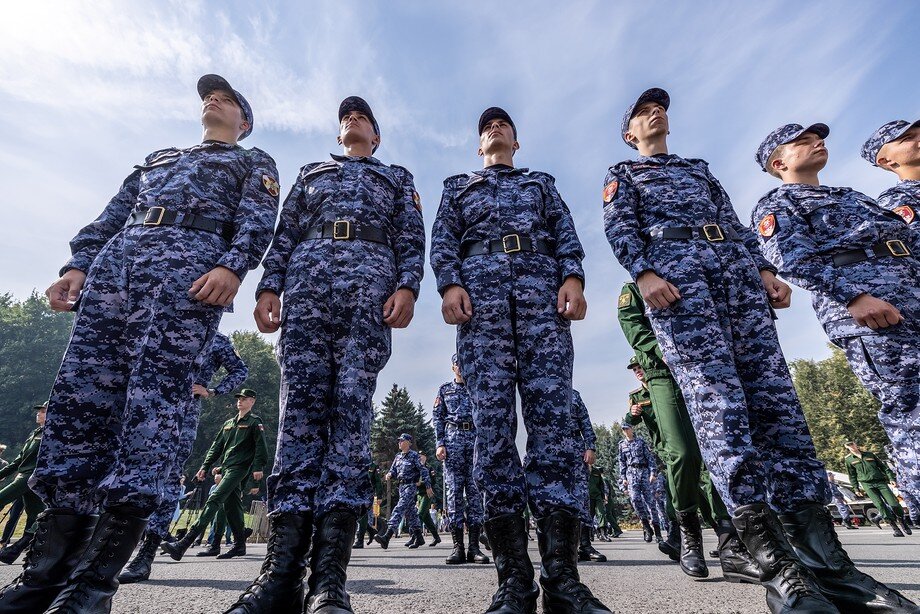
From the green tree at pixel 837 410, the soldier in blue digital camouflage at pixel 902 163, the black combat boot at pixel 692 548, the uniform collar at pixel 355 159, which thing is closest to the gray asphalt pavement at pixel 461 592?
the black combat boot at pixel 692 548

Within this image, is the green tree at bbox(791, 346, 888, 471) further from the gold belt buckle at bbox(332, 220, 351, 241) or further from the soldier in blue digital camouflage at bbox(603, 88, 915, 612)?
the gold belt buckle at bbox(332, 220, 351, 241)

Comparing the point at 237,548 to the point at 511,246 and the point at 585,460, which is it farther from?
the point at 511,246

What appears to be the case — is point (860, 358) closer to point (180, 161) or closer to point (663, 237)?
point (663, 237)

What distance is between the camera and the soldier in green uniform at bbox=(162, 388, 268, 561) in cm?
649

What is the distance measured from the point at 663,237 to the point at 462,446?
5295mm

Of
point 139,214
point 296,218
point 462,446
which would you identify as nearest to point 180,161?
point 139,214

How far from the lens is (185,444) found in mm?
5164

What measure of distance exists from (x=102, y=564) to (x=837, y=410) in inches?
1989

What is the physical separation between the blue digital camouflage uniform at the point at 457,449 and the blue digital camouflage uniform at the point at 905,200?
473cm

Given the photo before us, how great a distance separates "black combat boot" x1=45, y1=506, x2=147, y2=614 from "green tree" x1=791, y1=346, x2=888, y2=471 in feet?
145

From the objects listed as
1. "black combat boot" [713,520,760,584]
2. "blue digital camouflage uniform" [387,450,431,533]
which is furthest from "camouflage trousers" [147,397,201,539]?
"blue digital camouflage uniform" [387,450,431,533]

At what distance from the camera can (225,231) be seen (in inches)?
106

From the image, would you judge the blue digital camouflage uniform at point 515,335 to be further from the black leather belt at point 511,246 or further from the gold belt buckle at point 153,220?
the gold belt buckle at point 153,220

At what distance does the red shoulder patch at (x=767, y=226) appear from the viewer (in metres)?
3.34
